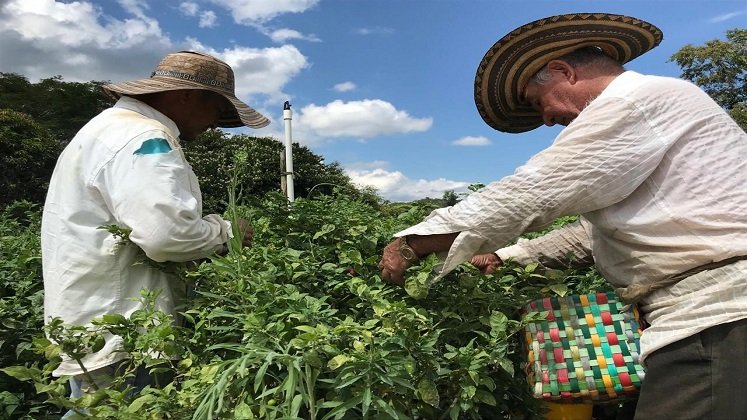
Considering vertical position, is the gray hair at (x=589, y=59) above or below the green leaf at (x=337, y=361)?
above

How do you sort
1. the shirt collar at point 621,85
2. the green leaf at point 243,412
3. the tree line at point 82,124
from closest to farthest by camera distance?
the green leaf at point 243,412
the shirt collar at point 621,85
the tree line at point 82,124

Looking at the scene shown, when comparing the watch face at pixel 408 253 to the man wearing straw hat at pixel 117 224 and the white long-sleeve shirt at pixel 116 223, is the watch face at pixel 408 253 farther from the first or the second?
the white long-sleeve shirt at pixel 116 223

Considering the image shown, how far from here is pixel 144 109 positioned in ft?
8.07

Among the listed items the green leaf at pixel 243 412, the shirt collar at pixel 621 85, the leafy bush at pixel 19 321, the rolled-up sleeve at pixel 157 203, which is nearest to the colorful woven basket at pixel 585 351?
the shirt collar at pixel 621 85

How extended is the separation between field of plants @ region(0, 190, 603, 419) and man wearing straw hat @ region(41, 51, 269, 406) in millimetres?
90

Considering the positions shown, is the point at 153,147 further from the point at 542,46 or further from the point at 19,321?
the point at 542,46

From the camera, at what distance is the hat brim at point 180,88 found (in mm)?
2465

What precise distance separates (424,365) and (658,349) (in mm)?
666

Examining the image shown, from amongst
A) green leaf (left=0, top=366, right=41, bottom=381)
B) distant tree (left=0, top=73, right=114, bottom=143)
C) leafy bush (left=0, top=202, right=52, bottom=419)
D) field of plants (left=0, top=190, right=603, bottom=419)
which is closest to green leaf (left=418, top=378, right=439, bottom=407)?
field of plants (left=0, top=190, right=603, bottom=419)

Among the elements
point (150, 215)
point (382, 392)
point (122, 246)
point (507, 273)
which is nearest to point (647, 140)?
point (507, 273)

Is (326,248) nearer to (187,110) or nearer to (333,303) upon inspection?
(333,303)

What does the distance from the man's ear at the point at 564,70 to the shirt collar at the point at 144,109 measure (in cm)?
148

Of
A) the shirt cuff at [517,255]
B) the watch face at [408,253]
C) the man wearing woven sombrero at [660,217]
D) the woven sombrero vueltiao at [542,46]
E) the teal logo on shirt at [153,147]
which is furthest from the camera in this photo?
the shirt cuff at [517,255]

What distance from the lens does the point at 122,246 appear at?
217 centimetres
